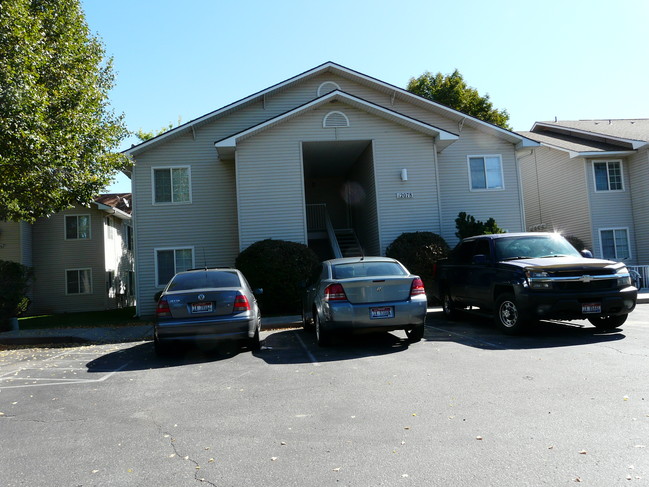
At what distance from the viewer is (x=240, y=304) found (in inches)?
338

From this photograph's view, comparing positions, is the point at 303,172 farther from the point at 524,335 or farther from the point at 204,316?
the point at 524,335

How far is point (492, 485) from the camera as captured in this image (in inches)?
128

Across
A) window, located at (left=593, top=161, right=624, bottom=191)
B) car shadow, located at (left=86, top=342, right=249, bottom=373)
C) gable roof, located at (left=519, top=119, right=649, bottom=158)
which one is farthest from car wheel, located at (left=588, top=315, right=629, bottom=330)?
window, located at (left=593, top=161, right=624, bottom=191)

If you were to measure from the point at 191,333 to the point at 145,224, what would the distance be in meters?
11.3

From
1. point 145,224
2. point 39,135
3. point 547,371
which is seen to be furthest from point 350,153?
point 547,371

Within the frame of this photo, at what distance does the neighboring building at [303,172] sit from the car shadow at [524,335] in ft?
23.1

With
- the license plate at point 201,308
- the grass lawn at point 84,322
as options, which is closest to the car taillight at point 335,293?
the license plate at point 201,308

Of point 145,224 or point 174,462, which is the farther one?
point 145,224

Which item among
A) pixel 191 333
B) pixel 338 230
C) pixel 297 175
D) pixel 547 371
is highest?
pixel 297 175

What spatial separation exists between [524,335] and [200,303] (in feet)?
19.4

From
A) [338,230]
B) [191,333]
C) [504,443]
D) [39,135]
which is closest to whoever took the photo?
[504,443]

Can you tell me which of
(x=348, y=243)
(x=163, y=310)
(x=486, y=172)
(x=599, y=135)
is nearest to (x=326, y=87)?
(x=348, y=243)

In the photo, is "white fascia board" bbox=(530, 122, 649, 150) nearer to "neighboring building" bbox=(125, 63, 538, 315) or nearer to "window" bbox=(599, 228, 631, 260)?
"window" bbox=(599, 228, 631, 260)

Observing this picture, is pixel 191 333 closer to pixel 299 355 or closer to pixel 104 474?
pixel 299 355
